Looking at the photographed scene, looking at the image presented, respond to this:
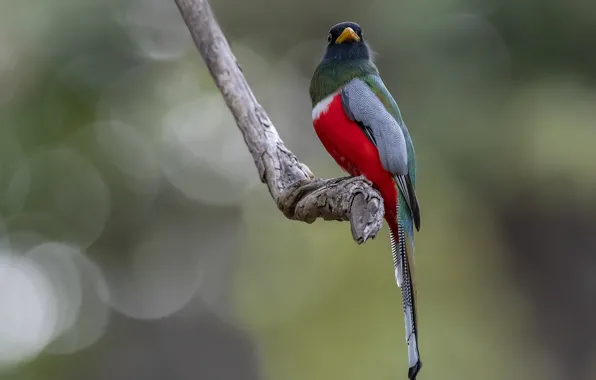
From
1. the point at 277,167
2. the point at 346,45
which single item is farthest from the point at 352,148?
the point at 346,45

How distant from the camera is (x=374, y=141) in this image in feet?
11.0

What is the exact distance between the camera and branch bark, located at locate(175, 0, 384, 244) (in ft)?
8.87

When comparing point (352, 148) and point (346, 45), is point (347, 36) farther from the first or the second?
point (352, 148)

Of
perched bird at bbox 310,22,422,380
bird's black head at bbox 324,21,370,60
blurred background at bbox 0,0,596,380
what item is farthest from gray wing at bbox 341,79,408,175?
blurred background at bbox 0,0,596,380

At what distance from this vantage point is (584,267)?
7777 millimetres

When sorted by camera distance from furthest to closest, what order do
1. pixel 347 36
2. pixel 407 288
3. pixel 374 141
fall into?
pixel 347 36 < pixel 374 141 < pixel 407 288

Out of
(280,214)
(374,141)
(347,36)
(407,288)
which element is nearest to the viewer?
(407,288)

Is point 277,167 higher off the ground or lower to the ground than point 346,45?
lower

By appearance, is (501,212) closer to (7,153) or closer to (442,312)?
(442,312)

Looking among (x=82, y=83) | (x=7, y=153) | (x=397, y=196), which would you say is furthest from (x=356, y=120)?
(x=7, y=153)

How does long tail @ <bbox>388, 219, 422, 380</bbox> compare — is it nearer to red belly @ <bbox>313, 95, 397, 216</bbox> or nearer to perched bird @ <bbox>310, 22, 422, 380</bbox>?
perched bird @ <bbox>310, 22, 422, 380</bbox>

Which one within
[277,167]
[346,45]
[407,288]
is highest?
[346,45]

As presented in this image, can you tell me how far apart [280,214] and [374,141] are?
5353mm

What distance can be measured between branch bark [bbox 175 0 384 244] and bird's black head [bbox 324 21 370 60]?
1.41 ft
